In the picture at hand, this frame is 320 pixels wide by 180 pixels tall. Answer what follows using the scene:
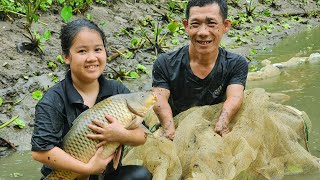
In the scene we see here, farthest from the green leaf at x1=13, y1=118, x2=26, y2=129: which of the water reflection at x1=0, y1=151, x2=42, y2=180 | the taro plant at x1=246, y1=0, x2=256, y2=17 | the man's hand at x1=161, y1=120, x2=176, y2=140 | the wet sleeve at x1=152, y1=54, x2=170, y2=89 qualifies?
the taro plant at x1=246, y1=0, x2=256, y2=17

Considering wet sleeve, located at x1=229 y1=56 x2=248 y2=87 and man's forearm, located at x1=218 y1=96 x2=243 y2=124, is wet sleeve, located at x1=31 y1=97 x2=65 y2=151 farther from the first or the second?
wet sleeve, located at x1=229 y1=56 x2=248 y2=87

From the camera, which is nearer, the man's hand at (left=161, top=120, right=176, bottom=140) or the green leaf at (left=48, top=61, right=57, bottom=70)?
the man's hand at (left=161, top=120, right=176, bottom=140)

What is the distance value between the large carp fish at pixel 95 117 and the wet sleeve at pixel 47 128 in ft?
0.27

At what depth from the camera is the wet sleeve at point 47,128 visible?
311cm

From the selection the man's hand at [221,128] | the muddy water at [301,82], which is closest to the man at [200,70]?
the man's hand at [221,128]

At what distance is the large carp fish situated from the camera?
10.1 ft

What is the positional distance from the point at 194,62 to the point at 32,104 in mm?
2258

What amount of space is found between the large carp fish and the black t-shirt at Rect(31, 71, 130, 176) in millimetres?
110

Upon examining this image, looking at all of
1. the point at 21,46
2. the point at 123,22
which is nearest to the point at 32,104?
the point at 21,46

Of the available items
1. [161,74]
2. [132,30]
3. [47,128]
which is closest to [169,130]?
[161,74]

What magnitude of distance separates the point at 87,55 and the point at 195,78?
1533 mm

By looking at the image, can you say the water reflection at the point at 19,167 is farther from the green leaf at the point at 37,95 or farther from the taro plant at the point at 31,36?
the taro plant at the point at 31,36

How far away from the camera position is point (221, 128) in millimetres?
4141

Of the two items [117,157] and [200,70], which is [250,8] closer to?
[200,70]
